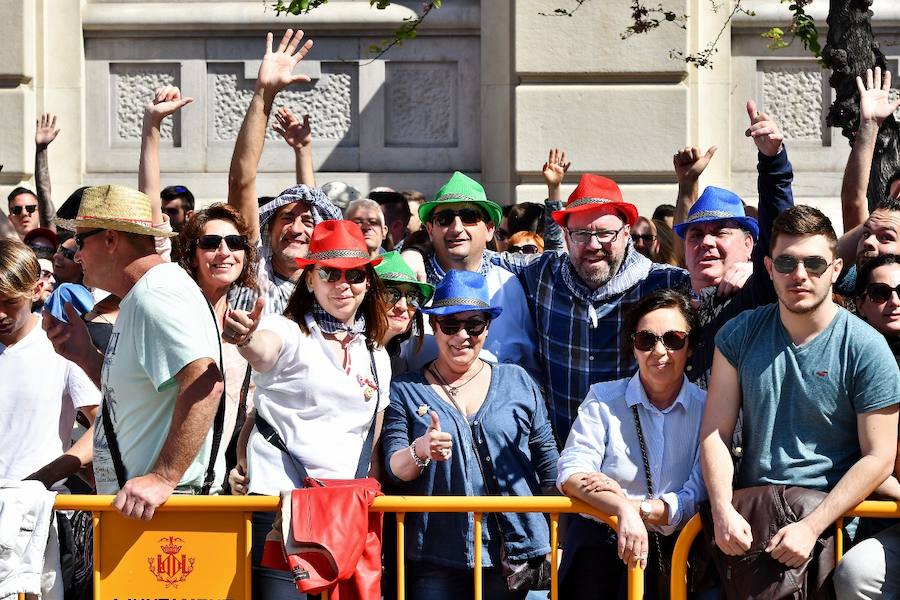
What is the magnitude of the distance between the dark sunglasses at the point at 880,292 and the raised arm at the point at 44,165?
567 centimetres

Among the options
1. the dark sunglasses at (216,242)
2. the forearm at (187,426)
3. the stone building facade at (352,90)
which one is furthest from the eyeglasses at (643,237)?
the forearm at (187,426)

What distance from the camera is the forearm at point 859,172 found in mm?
6102

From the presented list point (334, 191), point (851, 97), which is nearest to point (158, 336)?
point (334, 191)

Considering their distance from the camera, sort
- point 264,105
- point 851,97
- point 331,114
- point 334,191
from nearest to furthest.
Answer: point 264,105, point 851,97, point 334,191, point 331,114

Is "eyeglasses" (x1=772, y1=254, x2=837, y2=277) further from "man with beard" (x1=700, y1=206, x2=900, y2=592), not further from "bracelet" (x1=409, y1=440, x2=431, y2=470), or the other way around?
"bracelet" (x1=409, y1=440, x2=431, y2=470)

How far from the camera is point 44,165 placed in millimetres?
8836

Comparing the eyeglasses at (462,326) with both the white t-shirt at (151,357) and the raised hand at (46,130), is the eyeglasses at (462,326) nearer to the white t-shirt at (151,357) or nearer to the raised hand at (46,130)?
the white t-shirt at (151,357)

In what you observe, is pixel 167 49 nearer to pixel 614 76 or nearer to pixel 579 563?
pixel 614 76

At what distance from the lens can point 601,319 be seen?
558 cm

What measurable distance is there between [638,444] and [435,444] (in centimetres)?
77

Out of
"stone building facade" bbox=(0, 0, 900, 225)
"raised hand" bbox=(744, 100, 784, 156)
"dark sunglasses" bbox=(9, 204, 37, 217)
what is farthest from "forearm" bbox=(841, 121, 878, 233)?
"dark sunglasses" bbox=(9, 204, 37, 217)

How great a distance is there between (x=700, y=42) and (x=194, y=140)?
4062 millimetres

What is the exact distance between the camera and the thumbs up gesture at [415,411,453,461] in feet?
15.4

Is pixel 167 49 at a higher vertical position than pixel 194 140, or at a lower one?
higher
